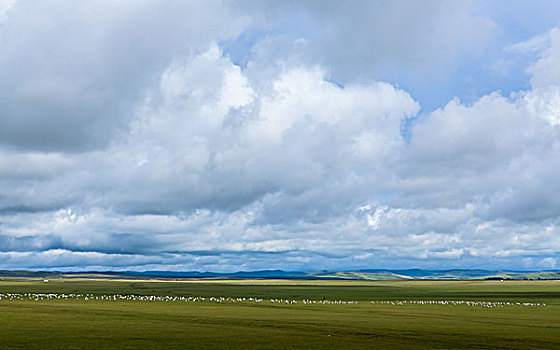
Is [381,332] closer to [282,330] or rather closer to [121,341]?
[282,330]

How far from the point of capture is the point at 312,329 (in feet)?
211

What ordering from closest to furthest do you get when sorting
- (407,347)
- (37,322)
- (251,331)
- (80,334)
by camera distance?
(407,347) < (80,334) < (251,331) < (37,322)

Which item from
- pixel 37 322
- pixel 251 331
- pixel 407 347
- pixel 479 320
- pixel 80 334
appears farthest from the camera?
pixel 479 320

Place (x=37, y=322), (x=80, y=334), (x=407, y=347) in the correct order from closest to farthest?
1. (x=407, y=347)
2. (x=80, y=334)
3. (x=37, y=322)

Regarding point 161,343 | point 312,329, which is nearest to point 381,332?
point 312,329

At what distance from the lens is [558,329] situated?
6825 centimetres

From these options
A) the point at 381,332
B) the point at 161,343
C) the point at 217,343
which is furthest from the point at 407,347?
the point at 161,343

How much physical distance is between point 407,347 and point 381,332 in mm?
12132

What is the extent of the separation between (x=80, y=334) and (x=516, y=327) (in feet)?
166

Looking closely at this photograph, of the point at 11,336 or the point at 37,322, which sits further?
the point at 37,322

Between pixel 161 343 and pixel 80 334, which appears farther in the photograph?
pixel 80 334

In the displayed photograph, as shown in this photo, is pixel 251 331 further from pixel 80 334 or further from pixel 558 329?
pixel 558 329

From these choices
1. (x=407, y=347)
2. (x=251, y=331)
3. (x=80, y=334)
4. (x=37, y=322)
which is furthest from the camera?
(x=37, y=322)

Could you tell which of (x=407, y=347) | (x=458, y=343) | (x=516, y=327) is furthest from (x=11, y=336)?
(x=516, y=327)
